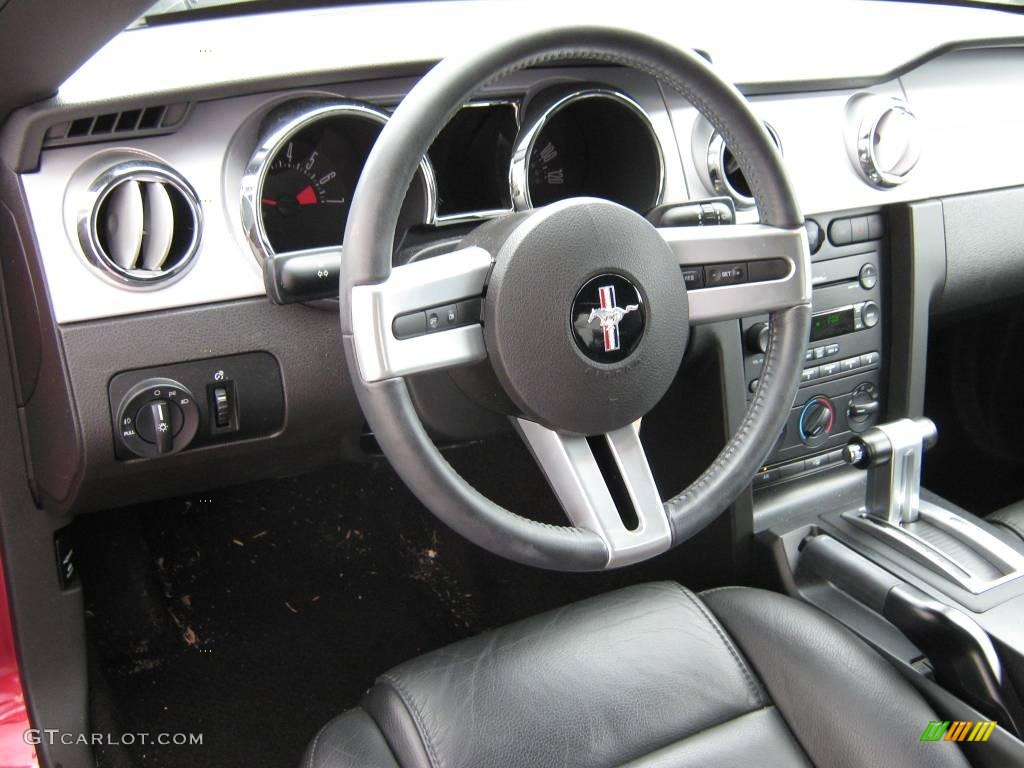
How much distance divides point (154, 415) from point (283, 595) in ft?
2.49

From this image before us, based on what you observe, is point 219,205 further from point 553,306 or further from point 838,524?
point 838,524

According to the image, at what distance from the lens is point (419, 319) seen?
856mm

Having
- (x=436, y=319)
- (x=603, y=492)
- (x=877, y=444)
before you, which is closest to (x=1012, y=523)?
→ (x=877, y=444)

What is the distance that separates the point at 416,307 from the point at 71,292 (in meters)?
0.45

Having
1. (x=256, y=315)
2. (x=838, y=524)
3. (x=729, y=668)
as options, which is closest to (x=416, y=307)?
(x=256, y=315)

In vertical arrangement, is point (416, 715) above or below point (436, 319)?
below

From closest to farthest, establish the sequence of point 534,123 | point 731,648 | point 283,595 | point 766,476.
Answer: point 731,648 → point 534,123 → point 766,476 → point 283,595

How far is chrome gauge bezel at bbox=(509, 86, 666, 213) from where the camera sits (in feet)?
3.86

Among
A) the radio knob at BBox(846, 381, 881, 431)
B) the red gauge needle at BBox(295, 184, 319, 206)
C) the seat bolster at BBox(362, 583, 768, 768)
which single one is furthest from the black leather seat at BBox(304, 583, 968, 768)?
the red gauge needle at BBox(295, 184, 319, 206)

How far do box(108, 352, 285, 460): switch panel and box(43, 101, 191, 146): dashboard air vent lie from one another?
0.87 ft

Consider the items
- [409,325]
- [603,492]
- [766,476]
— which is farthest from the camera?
[766,476]

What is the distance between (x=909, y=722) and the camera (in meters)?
0.98

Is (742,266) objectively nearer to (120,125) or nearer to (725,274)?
(725,274)

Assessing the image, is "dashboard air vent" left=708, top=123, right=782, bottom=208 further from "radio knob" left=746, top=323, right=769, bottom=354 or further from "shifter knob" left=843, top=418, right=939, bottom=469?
"shifter knob" left=843, top=418, right=939, bottom=469
